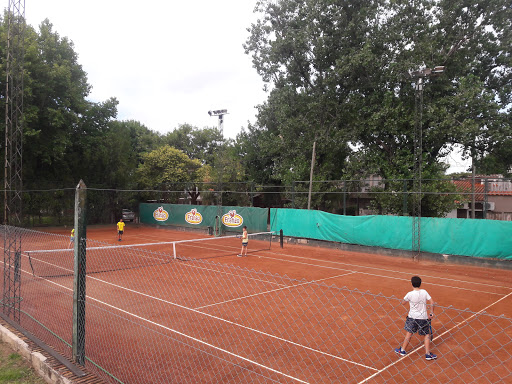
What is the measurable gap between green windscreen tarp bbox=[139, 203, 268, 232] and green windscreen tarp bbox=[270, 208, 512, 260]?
81.7 inches

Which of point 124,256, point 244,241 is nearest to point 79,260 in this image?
point 244,241

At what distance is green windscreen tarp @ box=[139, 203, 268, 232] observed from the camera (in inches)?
1109

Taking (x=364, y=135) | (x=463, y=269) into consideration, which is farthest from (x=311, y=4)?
(x=463, y=269)

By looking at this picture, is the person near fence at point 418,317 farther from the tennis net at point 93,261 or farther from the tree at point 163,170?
the tree at point 163,170

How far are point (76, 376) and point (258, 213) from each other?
2338 cm

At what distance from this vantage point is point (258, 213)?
2800cm

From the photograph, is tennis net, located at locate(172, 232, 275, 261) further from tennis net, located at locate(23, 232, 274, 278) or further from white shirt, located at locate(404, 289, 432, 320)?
white shirt, located at locate(404, 289, 432, 320)

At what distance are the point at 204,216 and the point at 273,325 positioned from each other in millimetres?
23438

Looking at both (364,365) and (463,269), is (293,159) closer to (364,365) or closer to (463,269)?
(463,269)

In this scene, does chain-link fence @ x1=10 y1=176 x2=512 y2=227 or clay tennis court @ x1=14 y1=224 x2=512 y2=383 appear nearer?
clay tennis court @ x1=14 y1=224 x2=512 y2=383

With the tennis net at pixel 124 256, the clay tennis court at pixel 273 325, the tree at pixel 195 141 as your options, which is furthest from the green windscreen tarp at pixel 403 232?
the tree at pixel 195 141

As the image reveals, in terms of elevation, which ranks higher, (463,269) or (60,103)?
(60,103)

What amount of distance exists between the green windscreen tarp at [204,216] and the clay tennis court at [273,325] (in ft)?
41.7

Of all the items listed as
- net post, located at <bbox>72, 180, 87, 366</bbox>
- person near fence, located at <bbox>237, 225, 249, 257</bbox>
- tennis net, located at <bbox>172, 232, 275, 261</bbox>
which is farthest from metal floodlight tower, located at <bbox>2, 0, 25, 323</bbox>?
person near fence, located at <bbox>237, 225, 249, 257</bbox>
